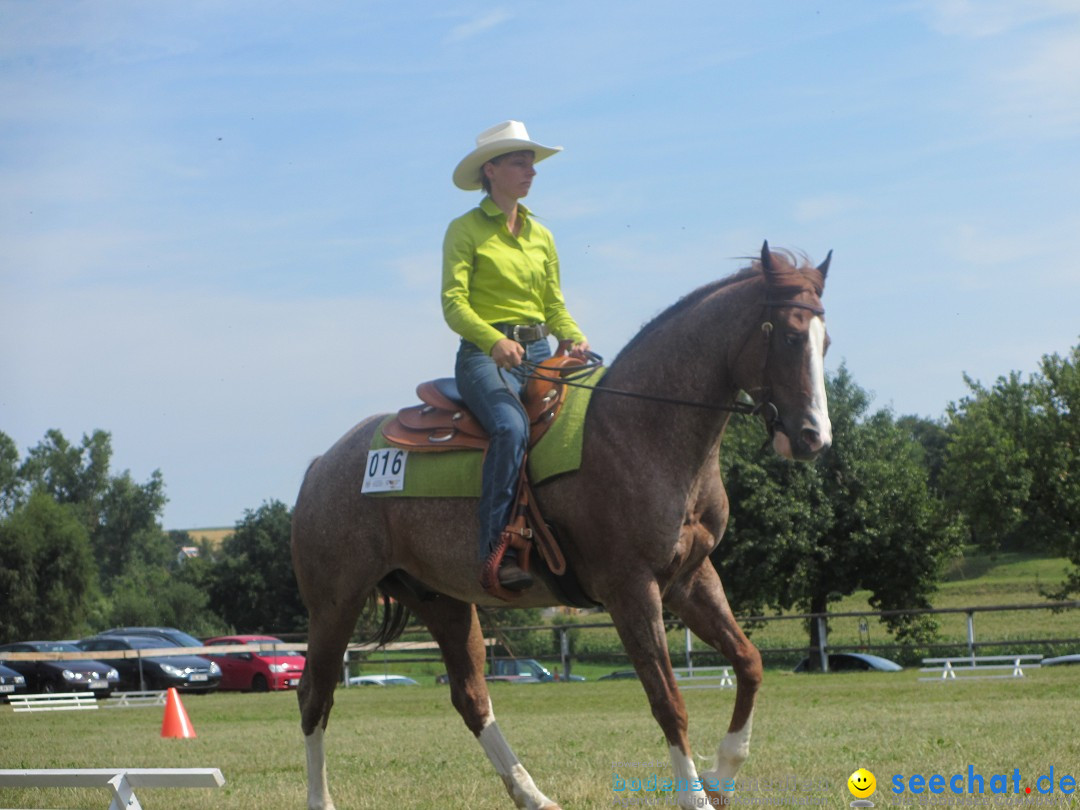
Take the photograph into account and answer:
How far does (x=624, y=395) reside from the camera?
6418mm

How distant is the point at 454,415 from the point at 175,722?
412 inches

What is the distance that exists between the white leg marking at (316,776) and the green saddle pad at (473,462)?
1.41m

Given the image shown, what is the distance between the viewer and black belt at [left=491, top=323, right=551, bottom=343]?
275 inches

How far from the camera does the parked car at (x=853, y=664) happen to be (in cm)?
3394

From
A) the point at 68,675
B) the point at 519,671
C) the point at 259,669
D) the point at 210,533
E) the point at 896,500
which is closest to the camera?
the point at 68,675

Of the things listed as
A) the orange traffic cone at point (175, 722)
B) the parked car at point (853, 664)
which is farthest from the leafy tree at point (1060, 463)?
the orange traffic cone at point (175, 722)

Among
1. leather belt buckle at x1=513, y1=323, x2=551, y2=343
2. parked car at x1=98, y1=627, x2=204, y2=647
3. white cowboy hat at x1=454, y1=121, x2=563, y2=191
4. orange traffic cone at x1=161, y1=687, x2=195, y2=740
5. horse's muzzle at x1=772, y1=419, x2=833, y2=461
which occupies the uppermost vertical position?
white cowboy hat at x1=454, y1=121, x2=563, y2=191

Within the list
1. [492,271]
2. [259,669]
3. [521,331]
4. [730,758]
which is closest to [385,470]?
[521,331]

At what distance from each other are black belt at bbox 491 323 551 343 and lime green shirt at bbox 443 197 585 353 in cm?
3

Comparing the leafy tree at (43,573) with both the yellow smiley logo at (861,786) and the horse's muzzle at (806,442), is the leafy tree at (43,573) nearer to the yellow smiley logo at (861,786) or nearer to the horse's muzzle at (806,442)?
the yellow smiley logo at (861,786)

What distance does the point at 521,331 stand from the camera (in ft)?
22.9

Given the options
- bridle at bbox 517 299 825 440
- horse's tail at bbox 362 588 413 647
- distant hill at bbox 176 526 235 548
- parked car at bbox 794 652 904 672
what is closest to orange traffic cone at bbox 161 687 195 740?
horse's tail at bbox 362 588 413 647

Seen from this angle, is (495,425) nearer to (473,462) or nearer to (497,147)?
(473,462)

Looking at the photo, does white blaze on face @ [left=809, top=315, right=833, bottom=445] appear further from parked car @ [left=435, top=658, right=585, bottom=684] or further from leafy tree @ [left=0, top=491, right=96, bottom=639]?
leafy tree @ [left=0, top=491, right=96, bottom=639]
